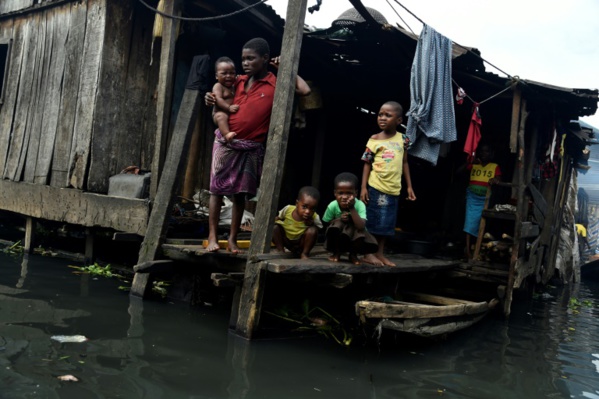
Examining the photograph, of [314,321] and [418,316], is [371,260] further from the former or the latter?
[418,316]

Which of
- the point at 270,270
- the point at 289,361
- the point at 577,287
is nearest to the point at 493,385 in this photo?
the point at 289,361

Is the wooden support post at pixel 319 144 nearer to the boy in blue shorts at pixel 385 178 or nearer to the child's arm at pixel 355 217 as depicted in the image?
the boy in blue shorts at pixel 385 178

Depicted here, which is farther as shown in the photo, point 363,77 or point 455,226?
point 455,226

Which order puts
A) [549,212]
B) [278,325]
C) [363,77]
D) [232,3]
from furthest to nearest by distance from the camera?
1. [549,212]
2. [363,77]
3. [232,3]
4. [278,325]

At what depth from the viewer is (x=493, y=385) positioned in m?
4.00

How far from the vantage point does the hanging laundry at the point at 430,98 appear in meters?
5.76

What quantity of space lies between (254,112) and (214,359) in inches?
87.0

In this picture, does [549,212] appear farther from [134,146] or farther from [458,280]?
[134,146]

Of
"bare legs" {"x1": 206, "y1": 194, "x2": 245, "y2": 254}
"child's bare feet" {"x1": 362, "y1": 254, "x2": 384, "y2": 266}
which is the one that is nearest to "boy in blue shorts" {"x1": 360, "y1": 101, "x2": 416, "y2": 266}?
"child's bare feet" {"x1": 362, "y1": 254, "x2": 384, "y2": 266}

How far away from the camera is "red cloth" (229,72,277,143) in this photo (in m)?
4.82

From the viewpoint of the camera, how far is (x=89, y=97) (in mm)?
6828

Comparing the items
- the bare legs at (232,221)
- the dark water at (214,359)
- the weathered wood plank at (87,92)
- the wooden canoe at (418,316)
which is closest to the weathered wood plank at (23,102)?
the weathered wood plank at (87,92)

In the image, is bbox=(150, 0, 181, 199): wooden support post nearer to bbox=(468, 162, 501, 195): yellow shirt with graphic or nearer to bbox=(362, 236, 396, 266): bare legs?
bbox=(362, 236, 396, 266): bare legs

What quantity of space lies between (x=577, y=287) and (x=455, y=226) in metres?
4.81
